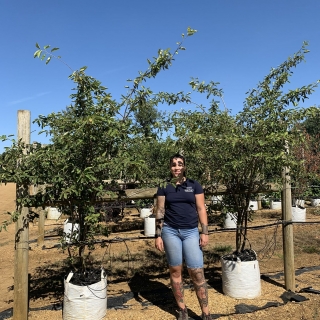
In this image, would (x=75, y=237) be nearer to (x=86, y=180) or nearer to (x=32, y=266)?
(x=86, y=180)

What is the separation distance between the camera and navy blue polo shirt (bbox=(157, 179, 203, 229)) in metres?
3.01

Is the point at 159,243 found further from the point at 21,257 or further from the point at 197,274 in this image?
the point at 21,257

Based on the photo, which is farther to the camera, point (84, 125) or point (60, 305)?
point (60, 305)

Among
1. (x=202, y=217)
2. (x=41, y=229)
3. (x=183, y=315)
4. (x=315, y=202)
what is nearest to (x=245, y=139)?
(x=202, y=217)

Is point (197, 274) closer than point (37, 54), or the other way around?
point (37, 54)

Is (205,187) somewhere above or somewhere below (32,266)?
above

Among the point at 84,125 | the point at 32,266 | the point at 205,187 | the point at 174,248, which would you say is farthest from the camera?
Answer: the point at 32,266

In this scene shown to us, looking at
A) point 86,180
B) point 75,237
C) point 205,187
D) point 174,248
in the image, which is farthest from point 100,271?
point 205,187

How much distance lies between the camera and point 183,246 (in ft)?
9.97

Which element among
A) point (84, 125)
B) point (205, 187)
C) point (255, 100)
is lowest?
point (205, 187)

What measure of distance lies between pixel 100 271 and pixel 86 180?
126 cm

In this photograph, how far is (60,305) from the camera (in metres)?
3.68

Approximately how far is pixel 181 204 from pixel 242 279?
1.39m

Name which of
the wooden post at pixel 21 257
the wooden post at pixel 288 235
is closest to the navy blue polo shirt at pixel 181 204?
the wooden post at pixel 21 257
